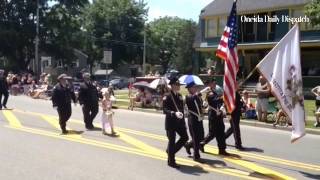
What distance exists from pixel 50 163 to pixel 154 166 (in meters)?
2.03

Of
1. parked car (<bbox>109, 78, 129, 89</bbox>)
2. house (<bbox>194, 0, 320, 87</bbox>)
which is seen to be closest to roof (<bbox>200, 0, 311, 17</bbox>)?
house (<bbox>194, 0, 320, 87</bbox>)

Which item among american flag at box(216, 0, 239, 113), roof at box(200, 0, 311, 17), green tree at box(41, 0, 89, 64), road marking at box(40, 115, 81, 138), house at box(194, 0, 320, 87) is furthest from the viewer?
green tree at box(41, 0, 89, 64)

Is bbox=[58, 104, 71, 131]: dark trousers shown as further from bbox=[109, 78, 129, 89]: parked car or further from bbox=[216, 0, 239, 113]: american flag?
bbox=[109, 78, 129, 89]: parked car

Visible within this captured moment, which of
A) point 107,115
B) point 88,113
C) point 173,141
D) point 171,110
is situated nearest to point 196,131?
point 173,141

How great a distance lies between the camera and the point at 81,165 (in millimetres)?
11039

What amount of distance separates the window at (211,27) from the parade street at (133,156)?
96.0ft

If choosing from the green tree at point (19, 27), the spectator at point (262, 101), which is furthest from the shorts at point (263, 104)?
the green tree at point (19, 27)

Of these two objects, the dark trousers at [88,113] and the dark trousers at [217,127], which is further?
the dark trousers at [88,113]

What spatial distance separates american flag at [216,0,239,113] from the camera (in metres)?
12.0

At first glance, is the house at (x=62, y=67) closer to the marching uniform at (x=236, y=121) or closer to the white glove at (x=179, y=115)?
the marching uniform at (x=236, y=121)

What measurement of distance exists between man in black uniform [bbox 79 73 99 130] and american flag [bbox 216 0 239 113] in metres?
5.82

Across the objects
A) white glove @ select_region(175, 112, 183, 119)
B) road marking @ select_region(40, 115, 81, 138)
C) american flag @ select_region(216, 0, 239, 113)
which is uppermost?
american flag @ select_region(216, 0, 239, 113)

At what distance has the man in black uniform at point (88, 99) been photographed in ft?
57.3

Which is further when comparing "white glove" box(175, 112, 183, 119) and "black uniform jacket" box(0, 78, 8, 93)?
"black uniform jacket" box(0, 78, 8, 93)
